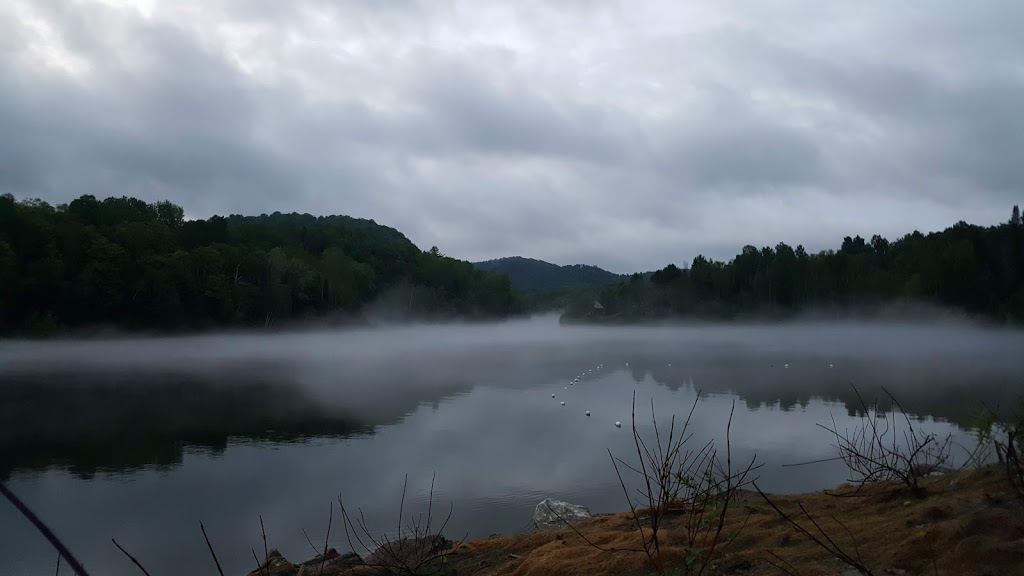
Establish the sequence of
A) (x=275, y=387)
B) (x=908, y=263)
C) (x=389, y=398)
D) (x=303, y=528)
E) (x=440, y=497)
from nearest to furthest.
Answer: (x=303, y=528), (x=440, y=497), (x=389, y=398), (x=275, y=387), (x=908, y=263)

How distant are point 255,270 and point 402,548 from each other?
6810 cm

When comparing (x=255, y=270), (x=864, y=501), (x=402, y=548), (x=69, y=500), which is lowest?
(x=69, y=500)

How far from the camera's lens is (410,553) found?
558 cm

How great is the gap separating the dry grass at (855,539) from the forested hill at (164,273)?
52.3 meters

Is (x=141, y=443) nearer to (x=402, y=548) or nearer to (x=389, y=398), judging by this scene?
(x=389, y=398)

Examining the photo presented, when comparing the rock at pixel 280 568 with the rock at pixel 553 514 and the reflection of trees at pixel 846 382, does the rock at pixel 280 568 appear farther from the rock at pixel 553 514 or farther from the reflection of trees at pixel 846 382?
the reflection of trees at pixel 846 382

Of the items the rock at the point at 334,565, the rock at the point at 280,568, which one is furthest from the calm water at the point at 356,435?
the rock at the point at 334,565

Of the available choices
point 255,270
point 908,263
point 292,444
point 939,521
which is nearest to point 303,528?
point 292,444

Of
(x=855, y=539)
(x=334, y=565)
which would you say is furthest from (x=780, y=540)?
(x=334, y=565)

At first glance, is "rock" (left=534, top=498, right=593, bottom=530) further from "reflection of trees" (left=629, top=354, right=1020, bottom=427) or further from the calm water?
"reflection of trees" (left=629, top=354, right=1020, bottom=427)

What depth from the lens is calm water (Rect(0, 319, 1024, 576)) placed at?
1023 cm

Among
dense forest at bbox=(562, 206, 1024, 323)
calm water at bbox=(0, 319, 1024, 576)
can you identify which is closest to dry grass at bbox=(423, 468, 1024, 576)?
calm water at bbox=(0, 319, 1024, 576)

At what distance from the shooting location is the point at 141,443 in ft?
53.2

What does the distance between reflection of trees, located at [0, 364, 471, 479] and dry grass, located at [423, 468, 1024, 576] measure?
11.4m
